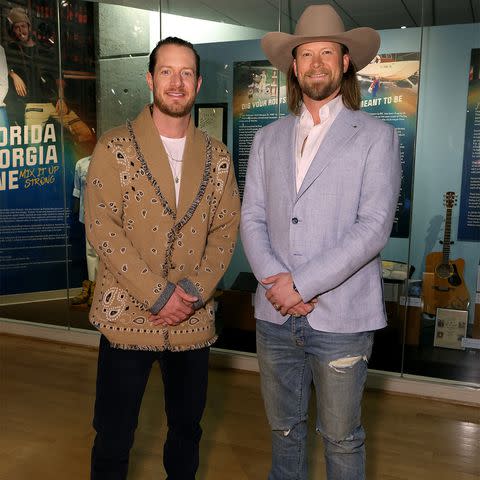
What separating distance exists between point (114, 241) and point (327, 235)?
65cm

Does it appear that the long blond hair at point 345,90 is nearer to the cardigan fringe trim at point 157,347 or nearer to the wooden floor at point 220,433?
the cardigan fringe trim at point 157,347

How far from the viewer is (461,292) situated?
355cm

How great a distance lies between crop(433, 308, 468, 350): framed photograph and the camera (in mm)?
3549

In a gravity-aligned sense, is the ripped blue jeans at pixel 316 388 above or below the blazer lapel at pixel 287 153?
below

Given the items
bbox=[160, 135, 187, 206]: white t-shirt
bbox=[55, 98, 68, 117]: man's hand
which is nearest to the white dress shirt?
bbox=[160, 135, 187, 206]: white t-shirt

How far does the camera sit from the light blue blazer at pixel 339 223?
1.65m

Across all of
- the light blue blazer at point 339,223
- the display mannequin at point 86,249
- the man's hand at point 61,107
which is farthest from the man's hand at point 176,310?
the man's hand at point 61,107

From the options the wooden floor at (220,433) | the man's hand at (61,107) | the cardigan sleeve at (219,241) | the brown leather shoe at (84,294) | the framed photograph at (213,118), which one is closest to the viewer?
the cardigan sleeve at (219,241)

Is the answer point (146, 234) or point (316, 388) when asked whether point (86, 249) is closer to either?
point (146, 234)

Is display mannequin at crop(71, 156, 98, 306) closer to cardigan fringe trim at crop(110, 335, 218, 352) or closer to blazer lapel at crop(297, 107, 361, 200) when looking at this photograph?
cardigan fringe trim at crop(110, 335, 218, 352)

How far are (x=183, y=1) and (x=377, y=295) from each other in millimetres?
2964

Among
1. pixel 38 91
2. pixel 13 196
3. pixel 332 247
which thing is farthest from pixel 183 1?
pixel 332 247

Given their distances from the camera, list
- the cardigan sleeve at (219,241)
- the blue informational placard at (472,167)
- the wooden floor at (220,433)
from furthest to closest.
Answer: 1. the blue informational placard at (472,167)
2. the wooden floor at (220,433)
3. the cardigan sleeve at (219,241)

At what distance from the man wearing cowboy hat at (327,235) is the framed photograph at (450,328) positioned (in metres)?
2.00
